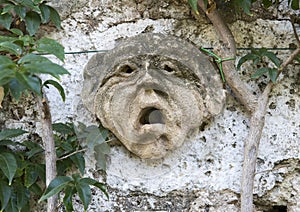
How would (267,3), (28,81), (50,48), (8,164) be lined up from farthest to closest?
(267,3)
(8,164)
(50,48)
(28,81)

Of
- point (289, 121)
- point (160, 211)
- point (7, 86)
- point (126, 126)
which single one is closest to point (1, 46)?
point (7, 86)

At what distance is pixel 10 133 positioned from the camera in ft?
3.22

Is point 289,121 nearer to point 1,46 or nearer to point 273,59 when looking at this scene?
point 273,59

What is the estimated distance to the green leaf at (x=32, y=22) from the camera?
3.29 ft

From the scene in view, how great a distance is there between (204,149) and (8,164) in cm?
39

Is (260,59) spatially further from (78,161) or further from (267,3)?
(78,161)

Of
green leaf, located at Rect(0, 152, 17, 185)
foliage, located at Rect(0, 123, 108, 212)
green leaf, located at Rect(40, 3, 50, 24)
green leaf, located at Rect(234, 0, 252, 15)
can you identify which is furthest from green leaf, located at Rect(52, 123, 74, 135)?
green leaf, located at Rect(234, 0, 252, 15)

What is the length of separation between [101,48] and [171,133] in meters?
0.24

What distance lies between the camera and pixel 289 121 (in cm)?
103

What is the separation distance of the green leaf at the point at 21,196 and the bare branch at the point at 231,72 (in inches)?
18.1

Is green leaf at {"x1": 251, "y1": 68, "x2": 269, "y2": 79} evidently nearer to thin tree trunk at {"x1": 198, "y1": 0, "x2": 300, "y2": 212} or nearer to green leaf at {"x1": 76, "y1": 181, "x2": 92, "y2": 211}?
thin tree trunk at {"x1": 198, "y1": 0, "x2": 300, "y2": 212}

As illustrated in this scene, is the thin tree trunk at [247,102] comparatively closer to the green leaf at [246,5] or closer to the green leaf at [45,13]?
the green leaf at [246,5]

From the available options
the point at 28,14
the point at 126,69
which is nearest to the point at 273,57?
the point at 126,69

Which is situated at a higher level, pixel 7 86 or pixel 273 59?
pixel 273 59
